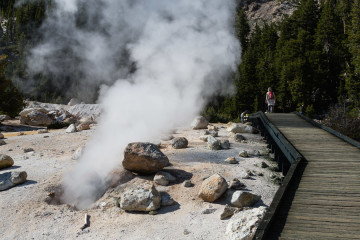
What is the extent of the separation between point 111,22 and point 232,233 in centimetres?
2254

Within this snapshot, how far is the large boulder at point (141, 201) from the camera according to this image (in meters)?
6.91

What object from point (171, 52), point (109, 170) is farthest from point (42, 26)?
point (109, 170)

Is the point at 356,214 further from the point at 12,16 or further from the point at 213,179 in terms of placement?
the point at 12,16

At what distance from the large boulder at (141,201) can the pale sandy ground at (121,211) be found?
16 centimetres

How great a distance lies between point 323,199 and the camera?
16.6ft

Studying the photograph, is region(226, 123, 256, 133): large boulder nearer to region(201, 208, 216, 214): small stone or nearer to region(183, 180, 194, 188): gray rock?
region(183, 180, 194, 188): gray rock

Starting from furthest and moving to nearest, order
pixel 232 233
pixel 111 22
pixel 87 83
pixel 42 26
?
pixel 42 26, pixel 87 83, pixel 111 22, pixel 232 233

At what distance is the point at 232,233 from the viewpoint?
219 inches

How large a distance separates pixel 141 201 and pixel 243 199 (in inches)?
84.9

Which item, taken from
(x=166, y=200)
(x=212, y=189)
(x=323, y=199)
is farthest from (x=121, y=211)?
(x=323, y=199)

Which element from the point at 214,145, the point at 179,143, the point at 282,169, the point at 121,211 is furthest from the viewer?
the point at 179,143

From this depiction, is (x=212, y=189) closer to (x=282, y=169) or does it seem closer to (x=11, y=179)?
(x=282, y=169)

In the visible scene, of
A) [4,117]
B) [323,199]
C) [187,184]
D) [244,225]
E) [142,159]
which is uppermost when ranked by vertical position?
[323,199]

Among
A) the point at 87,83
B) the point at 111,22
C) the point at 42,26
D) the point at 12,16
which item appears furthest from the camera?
the point at 12,16
